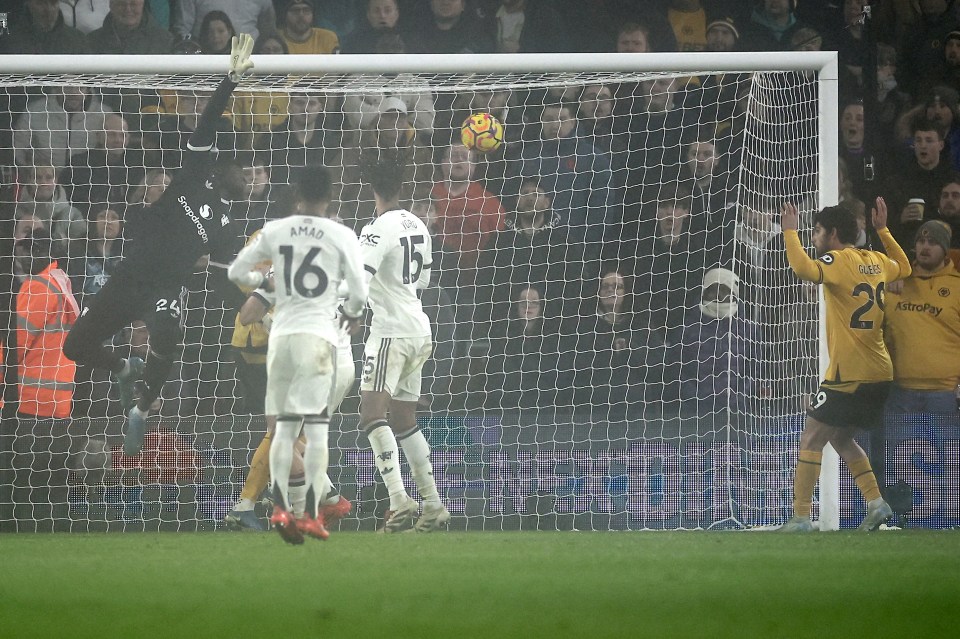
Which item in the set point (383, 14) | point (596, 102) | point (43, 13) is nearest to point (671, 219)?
point (596, 102)

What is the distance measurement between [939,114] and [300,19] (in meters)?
4.83

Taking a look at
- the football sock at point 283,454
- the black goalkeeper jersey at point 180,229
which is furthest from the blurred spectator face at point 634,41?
the football sock at point 283,454

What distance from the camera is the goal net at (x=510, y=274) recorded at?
847cm

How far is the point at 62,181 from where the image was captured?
29.9 feet

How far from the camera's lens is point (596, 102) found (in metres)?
9.34

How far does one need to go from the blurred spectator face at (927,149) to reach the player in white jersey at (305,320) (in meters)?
5.11

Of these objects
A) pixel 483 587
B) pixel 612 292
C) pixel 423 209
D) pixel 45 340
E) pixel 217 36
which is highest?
pixel 217 36

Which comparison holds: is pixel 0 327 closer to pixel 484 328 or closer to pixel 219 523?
pixel 219 523

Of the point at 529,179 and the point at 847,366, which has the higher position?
the point at 529,179

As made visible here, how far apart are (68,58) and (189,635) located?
5.09 metres

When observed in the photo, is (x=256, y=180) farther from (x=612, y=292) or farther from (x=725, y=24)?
(x=725, y=24)

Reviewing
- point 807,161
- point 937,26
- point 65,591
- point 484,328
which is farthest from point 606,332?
point 65,591

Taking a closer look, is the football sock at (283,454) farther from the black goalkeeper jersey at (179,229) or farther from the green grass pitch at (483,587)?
the black goalkeeper jersey at (179,229)

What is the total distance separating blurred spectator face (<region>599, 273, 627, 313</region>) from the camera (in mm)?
9008
